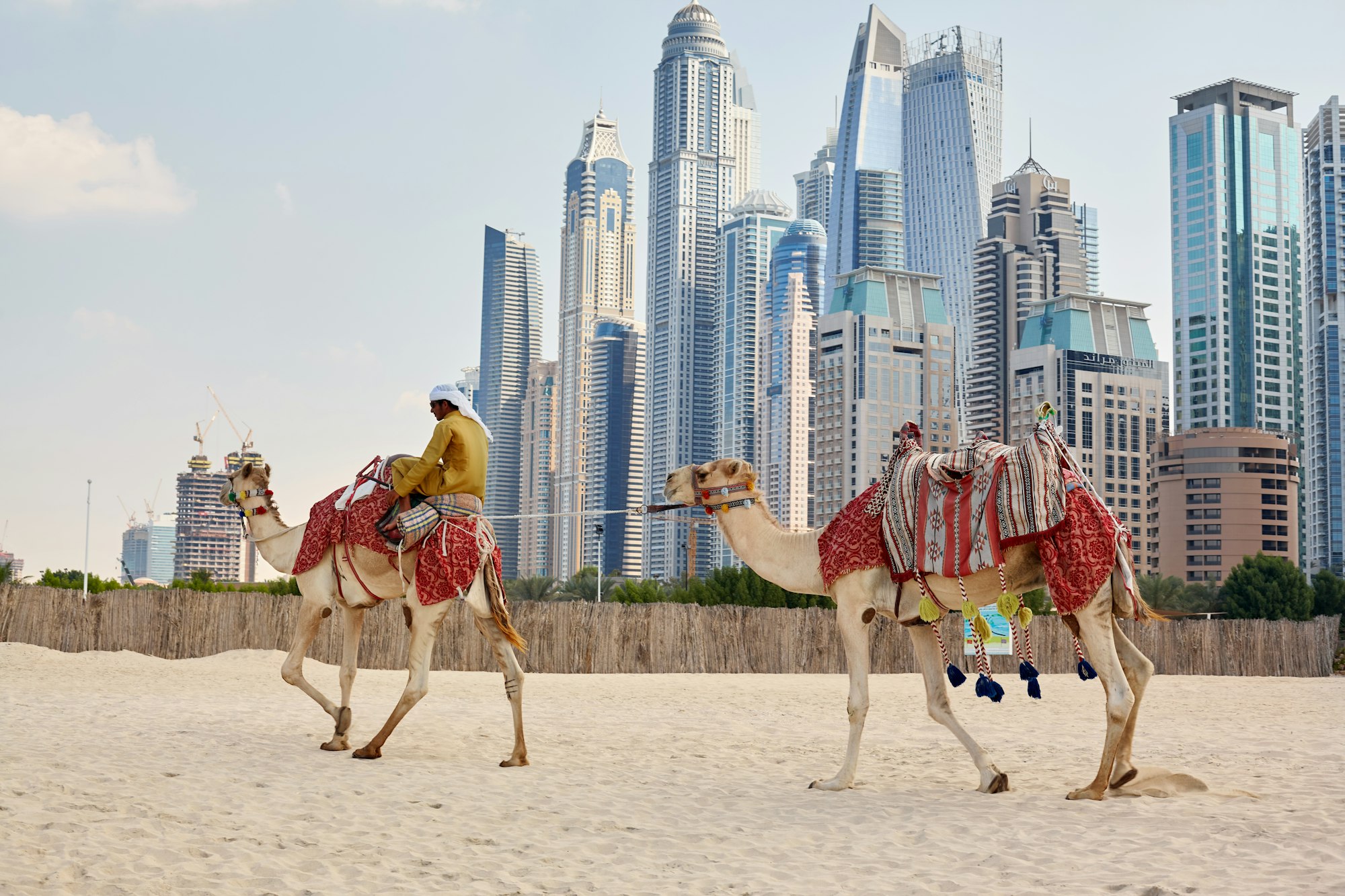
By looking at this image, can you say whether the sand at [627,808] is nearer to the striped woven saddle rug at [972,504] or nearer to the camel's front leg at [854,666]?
the camel's front leg at [854,666]

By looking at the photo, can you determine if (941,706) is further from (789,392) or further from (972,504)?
(789,392)

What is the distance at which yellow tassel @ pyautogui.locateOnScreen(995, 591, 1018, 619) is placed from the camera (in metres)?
7.59

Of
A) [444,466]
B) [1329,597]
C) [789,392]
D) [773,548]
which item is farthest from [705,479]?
[789,392]

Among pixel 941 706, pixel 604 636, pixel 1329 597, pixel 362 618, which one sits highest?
pixel 1329 597

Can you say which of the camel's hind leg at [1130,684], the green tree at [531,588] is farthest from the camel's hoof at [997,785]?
the green tree at [531,588]

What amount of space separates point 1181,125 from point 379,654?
160251 millimetres

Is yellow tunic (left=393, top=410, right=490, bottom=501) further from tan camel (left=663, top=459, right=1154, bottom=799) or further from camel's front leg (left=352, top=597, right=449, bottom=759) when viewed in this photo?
tan camel (left=663, top=459, right=1154, bottom=799)

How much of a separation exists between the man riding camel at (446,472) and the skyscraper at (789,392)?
152044 millimetres

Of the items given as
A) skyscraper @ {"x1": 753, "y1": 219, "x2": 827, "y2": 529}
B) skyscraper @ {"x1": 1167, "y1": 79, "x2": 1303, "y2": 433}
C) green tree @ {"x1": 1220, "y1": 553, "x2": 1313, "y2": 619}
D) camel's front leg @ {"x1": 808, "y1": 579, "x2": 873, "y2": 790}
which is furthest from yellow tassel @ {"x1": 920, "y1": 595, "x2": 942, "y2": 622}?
skyscraper @ {"x1": 1167, "y1": 79, "x2": 1303, "y2": 433}

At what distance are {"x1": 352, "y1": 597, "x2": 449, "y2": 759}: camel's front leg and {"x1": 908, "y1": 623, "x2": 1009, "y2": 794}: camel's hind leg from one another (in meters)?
3.25

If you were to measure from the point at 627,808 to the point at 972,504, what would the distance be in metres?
2.70

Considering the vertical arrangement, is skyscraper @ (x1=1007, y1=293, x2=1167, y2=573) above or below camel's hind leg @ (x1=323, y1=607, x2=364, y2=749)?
above

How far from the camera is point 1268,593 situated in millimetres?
43562

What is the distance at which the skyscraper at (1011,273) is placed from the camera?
16312cm
